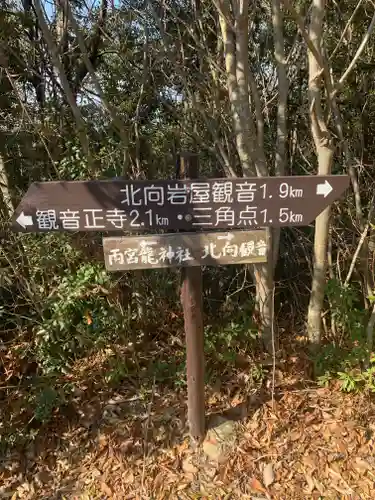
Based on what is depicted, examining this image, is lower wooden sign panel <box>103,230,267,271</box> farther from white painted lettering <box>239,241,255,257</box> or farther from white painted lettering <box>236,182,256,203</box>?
white painted lettering <box>236,182,256,203</box>

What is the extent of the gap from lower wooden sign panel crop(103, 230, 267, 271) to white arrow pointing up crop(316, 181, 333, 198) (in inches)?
12.8

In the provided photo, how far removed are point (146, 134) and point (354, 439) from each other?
9.02 ft

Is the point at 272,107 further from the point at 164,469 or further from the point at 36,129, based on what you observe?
the point at 164,469

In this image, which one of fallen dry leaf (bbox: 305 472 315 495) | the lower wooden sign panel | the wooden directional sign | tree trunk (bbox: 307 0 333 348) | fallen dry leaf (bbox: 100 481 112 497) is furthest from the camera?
fallen dry leaf (bbox: 100 481 112 497)

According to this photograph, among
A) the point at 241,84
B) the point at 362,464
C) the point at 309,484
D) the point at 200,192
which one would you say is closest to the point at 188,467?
the point at 309,484

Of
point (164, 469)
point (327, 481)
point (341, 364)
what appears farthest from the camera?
point (341, 364)

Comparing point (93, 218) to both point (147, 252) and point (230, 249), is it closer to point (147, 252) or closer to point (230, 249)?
point (147, 252)

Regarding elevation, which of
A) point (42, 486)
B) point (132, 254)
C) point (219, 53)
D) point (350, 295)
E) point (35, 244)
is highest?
point (219, 53)

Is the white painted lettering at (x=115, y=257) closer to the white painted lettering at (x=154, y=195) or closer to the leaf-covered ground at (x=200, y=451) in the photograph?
the white painted lettering at (x=154, y=195)

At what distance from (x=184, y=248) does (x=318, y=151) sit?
1143 mm

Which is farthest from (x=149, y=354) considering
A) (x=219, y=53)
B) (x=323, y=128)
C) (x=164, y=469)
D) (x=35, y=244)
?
(x=219, y=53)

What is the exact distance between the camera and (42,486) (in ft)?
8.41

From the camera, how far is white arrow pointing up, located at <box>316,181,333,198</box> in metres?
1.87

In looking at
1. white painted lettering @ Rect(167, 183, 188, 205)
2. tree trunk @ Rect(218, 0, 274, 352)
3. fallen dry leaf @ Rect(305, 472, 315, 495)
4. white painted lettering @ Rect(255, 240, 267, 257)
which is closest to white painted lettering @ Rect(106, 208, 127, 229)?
white painted lettering @ Rect(167, 183, 188, 205)
